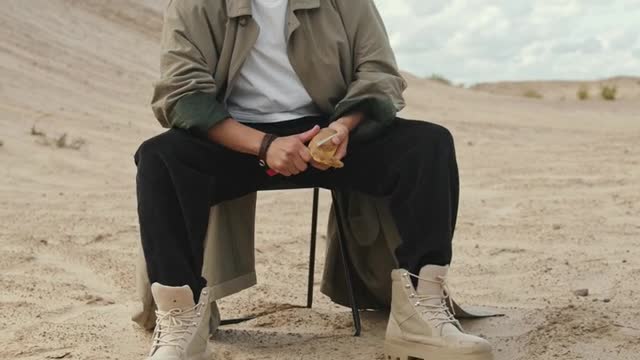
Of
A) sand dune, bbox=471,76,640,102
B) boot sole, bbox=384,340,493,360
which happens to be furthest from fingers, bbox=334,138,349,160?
sand dune, bbox=471,76,640,102

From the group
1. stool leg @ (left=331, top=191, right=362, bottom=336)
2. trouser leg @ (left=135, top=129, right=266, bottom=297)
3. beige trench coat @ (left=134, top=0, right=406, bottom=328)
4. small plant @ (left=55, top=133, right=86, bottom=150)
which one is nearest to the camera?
trouser leg @ (left=135, top=129, right=266, bottom=297)

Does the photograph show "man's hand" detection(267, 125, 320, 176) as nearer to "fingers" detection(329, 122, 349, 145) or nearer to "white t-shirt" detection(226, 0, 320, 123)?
"fingers" detection(329, 122, 349, 145)

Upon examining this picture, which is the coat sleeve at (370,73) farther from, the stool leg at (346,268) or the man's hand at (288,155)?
the stool leg at (346,268)

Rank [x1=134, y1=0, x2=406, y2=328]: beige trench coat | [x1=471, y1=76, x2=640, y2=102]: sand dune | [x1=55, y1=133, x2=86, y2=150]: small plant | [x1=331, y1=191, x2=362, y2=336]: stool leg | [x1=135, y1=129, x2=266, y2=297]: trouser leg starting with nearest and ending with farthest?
[x1=135, y1=129, x2=266, y2=297]: trouser leg → [x1=134, y1=0, x2=406, y2=328]: beige trench coat → [x1=331, y1=191, x2=362, y2=336]: stool leg → [x1=55, y1=133, x2=86, y2=150]: small plant → [x1=471, y1=76, x2=640, y2=102]: sand dune

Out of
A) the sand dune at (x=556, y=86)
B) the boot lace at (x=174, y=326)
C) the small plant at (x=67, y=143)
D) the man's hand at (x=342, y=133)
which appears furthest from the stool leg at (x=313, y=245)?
the sand dune at (x=556, y=86)

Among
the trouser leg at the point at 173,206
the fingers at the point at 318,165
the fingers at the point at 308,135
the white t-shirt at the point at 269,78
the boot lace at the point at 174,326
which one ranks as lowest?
the boot lace at the point at 174,326

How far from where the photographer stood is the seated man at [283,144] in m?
3.15

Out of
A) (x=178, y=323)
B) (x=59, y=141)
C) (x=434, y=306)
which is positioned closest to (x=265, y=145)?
(x=178, y=323)

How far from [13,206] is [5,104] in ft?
11.5

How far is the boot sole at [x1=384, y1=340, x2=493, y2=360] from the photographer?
10.3ft

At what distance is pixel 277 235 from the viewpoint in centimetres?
592

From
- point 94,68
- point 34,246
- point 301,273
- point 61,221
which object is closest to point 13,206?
point 61,221

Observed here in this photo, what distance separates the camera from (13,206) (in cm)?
648

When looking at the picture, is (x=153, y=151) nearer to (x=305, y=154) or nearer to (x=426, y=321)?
(x=305, y=154)
